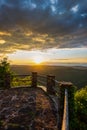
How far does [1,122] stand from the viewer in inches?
283

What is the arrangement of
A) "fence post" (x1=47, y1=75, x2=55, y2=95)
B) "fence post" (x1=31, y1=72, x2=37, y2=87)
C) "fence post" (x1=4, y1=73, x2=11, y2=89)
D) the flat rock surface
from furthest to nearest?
"fence post" (x1=31, y1=72, x2=37, y2=87), "fence post" (x1=4, y1=73, x2=11, y2=89), "fence post" (x1=47, y1=75, x2=55, y2=95), the flat rock surface

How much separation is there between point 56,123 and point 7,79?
825 centimetres

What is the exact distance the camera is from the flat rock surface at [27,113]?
692 cm

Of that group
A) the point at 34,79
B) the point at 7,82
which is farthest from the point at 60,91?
the point at 7,82

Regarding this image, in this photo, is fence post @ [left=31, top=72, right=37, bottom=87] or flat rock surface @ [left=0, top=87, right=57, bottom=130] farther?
fence post @ [left=31, top=72, right=37, bottom=87]

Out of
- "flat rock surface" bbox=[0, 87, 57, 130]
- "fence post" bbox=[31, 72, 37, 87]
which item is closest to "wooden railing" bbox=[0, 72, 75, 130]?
"fence post" bbox=[31, 72, 37, 87]

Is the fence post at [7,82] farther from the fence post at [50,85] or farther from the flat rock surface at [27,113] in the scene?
the fence post at [50,85]

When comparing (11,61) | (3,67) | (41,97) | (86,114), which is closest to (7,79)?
(41,97)

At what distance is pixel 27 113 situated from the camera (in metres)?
8.23

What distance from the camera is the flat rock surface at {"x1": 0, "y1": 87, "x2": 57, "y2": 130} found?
692cm

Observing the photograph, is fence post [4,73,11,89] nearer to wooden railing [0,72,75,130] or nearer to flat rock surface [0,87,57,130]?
wooden railing [0,72,75,130]

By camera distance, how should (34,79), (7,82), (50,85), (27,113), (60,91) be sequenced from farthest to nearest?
(34,79)
(7,82)
(50,85)
(27,113)
(60,91)

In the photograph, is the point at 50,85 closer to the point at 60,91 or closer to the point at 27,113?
the point at 27,113

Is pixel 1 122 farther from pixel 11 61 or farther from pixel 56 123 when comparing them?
pixel 11 61
